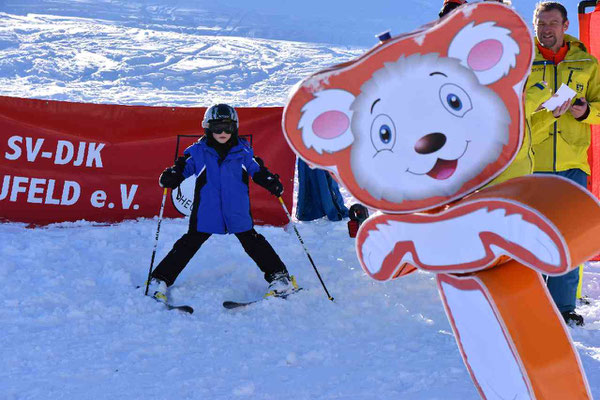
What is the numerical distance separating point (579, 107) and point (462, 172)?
2.26 meters

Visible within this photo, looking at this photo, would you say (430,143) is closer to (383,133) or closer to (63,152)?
(383,133)

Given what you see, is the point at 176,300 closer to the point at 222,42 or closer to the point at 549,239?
the point at 549,239

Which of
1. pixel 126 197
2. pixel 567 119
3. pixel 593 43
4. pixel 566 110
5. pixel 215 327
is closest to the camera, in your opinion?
pixel 566 110

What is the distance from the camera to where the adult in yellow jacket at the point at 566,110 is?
12.8ft

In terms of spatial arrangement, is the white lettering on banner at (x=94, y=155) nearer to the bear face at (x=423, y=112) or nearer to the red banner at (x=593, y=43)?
the red banner at (x=593, y=43)

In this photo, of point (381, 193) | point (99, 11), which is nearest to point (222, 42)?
point (99, 11)

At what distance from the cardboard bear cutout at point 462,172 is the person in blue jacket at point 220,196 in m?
2.58

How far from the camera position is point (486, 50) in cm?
190

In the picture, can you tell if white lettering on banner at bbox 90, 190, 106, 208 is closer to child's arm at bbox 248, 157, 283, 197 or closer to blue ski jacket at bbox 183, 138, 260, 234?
blue ski jacket at bbox 183, 138, 260, 234

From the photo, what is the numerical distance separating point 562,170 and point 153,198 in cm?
379

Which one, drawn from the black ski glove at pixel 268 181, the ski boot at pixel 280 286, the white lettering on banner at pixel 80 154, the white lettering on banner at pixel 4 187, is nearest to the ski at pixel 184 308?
the ski boot at pixel 280 286

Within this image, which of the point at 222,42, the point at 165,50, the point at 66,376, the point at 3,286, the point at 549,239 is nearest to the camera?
the point at 549,239

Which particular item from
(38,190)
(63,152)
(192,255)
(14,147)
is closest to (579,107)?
(192,255)

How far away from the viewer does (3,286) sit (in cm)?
472
